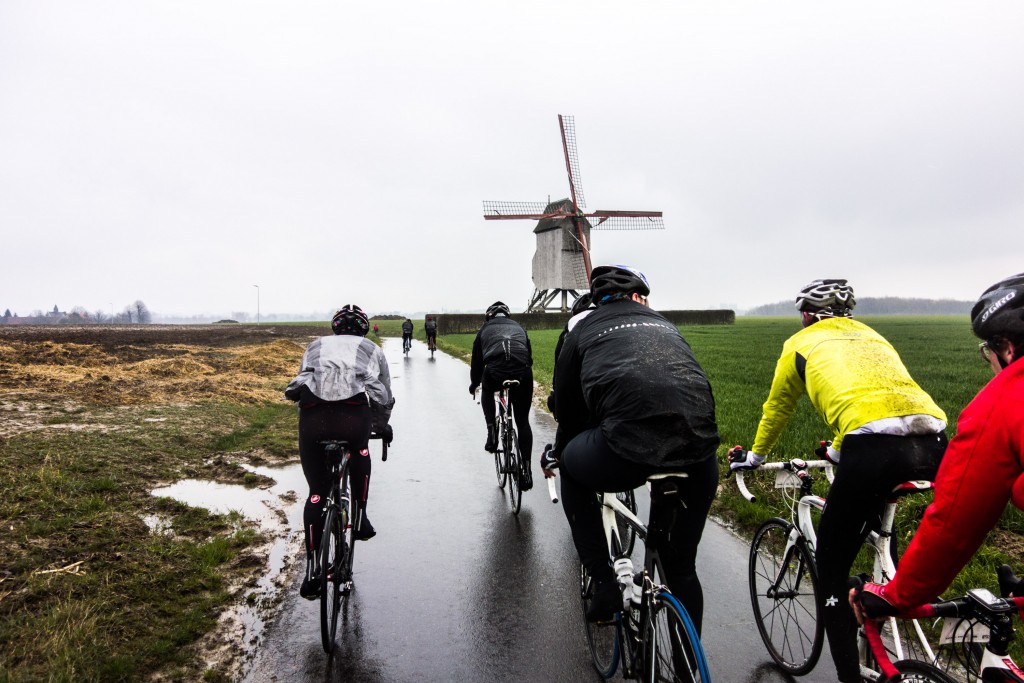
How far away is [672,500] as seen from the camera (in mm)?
2590

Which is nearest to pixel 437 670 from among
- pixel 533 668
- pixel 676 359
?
pixel 533 668

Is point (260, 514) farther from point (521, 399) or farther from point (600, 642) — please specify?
point (600, 642)

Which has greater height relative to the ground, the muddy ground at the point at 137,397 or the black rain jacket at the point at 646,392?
the black rain jacket at the point at 646,392

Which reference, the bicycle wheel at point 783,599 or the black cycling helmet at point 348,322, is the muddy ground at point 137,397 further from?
the bicycle wheel at point 783,599

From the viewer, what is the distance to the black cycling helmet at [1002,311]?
4.91 ft

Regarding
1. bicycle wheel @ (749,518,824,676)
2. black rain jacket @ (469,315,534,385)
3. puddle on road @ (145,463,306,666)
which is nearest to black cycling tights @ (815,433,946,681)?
bicycle wheel @ (749,518,824,676)

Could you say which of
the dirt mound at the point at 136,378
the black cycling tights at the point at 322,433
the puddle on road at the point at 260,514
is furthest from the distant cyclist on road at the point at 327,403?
the dirt mound at the point at 136,378

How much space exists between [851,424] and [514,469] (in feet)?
13.5

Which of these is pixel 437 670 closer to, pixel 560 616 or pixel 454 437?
pixel 560 616

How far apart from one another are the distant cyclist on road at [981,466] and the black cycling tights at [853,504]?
104 cm

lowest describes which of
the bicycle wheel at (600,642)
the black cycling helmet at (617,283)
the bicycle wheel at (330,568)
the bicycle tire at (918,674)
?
the bicycle wheel at (600,642)

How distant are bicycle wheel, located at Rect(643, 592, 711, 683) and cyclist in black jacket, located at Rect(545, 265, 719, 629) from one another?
0.19 metres

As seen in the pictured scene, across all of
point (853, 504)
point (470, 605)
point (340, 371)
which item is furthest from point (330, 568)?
point (853, 504)

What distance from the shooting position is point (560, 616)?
3.97 meters
